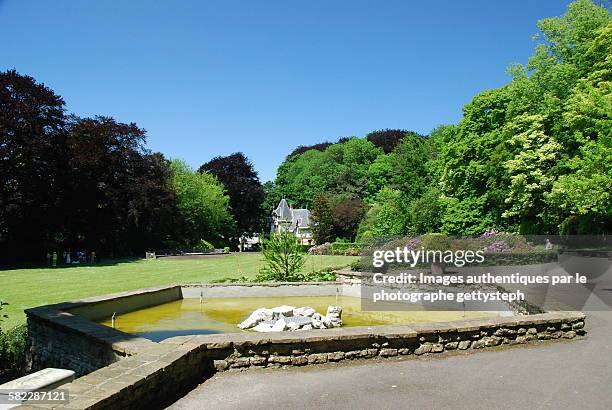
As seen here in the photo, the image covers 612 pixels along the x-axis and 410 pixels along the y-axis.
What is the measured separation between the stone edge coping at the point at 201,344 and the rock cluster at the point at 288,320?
319 centimetres

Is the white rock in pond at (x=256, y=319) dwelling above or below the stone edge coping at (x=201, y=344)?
below

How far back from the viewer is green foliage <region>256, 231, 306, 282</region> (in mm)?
17141

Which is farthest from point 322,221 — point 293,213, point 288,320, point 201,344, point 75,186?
point 201,344

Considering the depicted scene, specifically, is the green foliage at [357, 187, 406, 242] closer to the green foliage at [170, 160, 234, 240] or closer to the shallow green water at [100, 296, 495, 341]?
the green foliage at [170, 160, 234, 240]

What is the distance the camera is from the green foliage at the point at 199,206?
53.5 m

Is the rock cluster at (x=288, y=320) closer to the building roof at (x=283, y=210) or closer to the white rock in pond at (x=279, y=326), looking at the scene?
the white rock in pond at (x=279, y=326)

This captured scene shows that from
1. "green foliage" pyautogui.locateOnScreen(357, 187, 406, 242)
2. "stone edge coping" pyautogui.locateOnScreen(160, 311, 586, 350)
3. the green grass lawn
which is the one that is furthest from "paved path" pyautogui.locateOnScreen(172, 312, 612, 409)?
"green foliage" pyautogui.locateOnScreen(357, 187, 406, 242)

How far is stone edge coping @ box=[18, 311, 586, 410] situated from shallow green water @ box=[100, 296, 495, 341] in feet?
12.2

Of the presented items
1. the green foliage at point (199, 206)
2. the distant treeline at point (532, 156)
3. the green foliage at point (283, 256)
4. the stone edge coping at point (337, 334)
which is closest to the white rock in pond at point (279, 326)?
the stone edge coping at point (337, 334)

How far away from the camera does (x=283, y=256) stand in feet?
58.0

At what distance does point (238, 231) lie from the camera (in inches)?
2645

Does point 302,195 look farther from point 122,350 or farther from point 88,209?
point 122,350

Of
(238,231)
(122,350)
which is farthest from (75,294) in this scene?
(238,231)

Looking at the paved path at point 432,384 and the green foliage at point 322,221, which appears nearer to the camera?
the paved path at point 432,384
